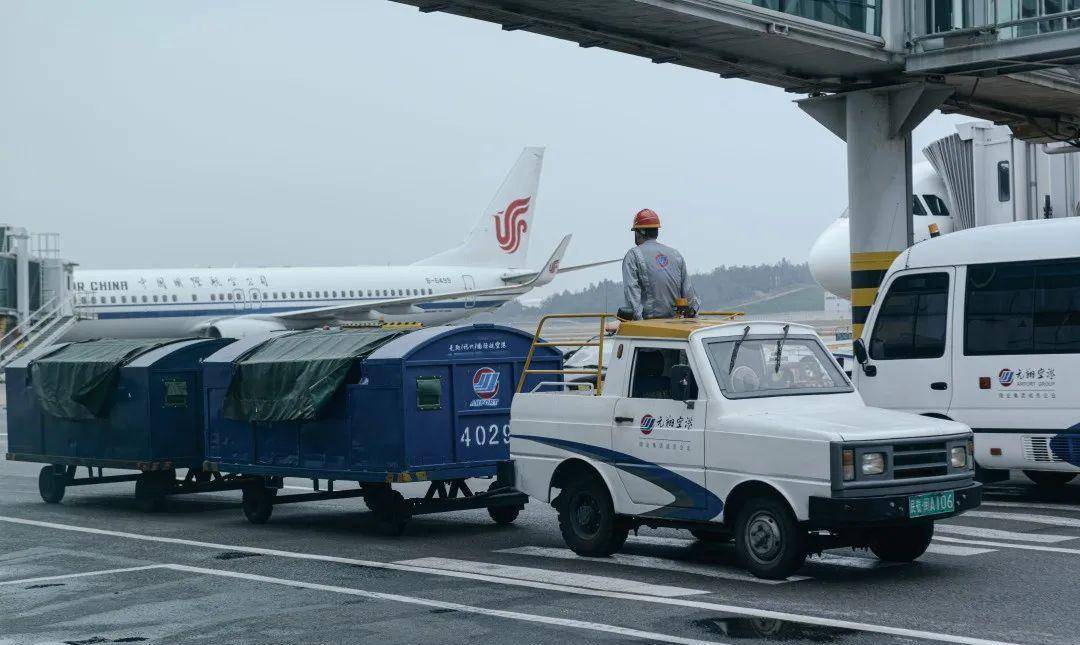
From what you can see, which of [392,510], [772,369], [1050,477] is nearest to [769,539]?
[772,369]

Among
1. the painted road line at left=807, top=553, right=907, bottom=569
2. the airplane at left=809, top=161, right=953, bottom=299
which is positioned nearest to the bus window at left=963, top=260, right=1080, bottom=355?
the painted road line at left=807, top=553, right=907, bottom=569

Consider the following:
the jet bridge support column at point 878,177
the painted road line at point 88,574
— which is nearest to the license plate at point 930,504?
the painted road line at point 88,574

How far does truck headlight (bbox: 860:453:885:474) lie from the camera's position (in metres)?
9.77

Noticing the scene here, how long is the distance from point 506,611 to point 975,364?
7.16 meters

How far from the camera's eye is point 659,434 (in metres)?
10.8

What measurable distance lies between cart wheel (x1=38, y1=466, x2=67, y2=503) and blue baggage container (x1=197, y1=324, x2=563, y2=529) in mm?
4343

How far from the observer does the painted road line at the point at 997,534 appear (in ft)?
39.2

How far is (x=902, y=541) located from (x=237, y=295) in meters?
36.0

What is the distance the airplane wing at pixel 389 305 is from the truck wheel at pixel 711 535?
110 feet

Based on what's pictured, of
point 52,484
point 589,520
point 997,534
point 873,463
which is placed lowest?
point 997,534

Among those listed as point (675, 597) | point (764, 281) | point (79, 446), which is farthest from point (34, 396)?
point (764, 281)

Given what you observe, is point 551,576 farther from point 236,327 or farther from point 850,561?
point 236,327

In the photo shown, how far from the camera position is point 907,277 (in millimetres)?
15188

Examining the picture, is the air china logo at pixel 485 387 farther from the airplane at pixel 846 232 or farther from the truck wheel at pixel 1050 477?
the airplane at pixel 846 232
